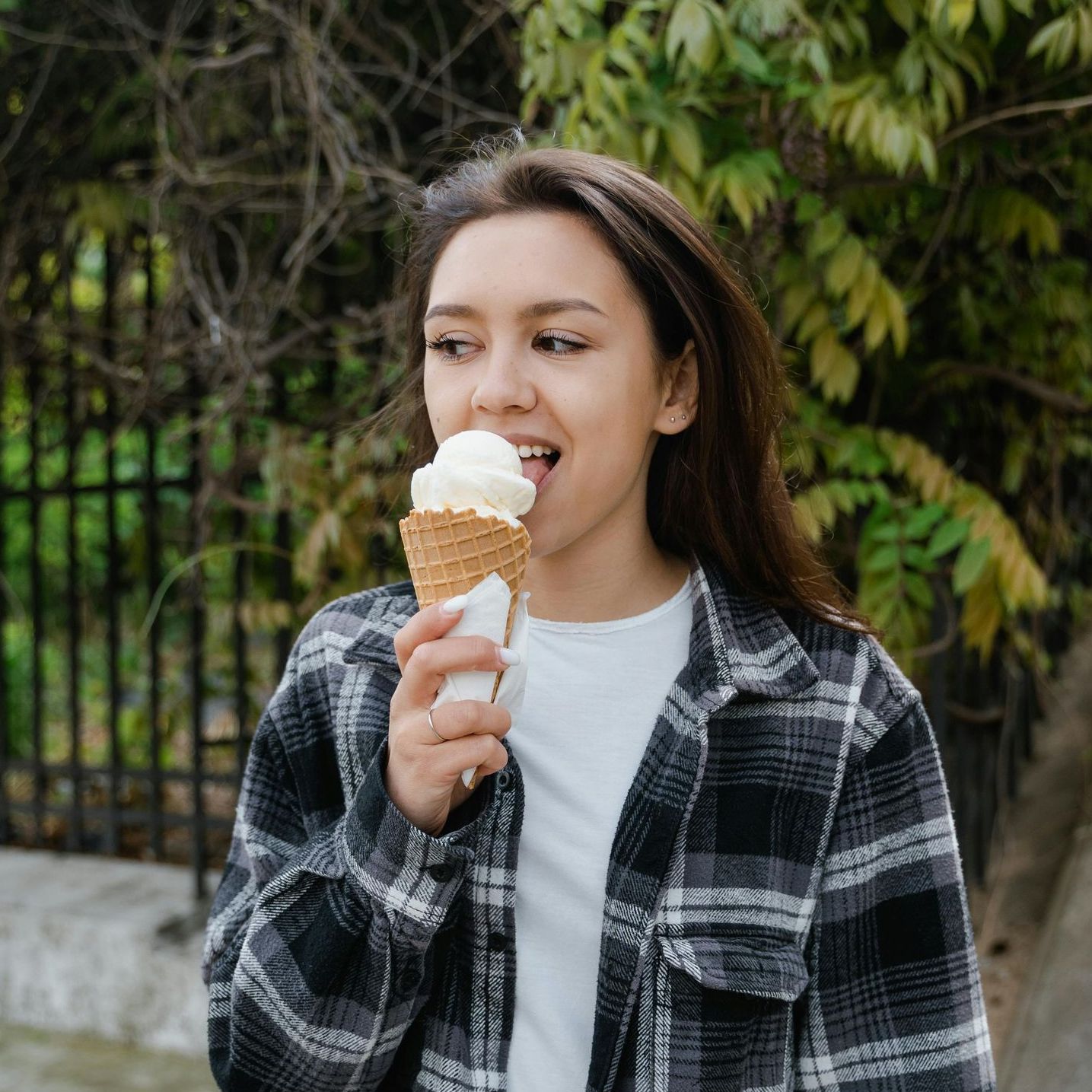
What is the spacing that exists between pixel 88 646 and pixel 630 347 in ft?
16.8

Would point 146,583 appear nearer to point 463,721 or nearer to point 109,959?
point 109,959

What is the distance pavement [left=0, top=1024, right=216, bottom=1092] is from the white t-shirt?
246 centimetres

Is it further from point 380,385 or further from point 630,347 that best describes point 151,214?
point 630,347

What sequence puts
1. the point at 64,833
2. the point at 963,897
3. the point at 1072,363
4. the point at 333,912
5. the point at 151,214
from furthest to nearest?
the point at 64,833 → the point at 151,214 → the point at 1072,363 → the point at 963,897 → the point at 333,912

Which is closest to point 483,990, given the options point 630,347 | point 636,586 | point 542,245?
point 636,586

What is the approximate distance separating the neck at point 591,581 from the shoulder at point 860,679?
9.4 inches

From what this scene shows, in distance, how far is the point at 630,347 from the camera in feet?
4.97

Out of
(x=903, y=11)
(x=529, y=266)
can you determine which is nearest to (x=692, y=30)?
(x=903, y=11)

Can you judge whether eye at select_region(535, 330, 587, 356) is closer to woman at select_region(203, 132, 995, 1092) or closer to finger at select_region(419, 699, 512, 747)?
woman at select_region(203, 132, 995, 1092)

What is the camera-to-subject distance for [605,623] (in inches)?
64.1

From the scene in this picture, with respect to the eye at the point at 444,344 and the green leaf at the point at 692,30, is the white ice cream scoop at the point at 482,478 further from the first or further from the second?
the green leaf at the point at 692,30

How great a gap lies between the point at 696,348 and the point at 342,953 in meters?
0.92

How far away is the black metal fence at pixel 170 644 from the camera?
12.1 feet

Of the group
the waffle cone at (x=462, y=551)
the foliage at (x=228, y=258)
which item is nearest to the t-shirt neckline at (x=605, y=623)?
the waffle cone at (x=462, y=551)
